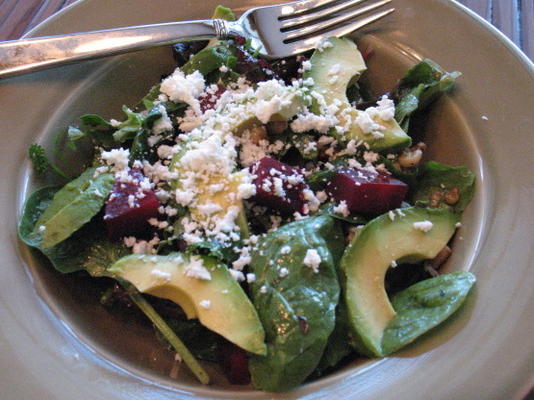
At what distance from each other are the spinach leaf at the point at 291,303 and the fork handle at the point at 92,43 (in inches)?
33.6

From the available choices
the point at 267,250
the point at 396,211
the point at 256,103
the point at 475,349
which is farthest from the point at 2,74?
the point at 475,349

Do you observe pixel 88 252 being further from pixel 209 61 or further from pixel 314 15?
pixel 314 15

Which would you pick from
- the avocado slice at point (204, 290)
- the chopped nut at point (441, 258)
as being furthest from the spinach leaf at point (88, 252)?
the chopped nut at point (441, 258)

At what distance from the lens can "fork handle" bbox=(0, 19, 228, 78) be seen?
1506 mm

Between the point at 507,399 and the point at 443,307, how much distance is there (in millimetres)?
223

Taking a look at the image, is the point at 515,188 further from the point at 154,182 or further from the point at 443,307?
the point at 154,182

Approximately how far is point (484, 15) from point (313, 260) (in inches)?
64.1

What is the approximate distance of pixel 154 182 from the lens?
1429 mm

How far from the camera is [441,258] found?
1317 millimetres

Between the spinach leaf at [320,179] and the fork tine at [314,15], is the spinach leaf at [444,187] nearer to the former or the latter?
the spinach leaf at [320,179]

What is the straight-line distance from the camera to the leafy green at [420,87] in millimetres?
1529

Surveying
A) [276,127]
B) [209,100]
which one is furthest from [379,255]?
[209,100]

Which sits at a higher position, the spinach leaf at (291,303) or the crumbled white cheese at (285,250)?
the crumbled white cheese at (285,250)

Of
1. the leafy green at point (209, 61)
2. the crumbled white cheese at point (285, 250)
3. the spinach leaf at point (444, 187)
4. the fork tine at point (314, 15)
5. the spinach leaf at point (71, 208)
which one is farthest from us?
the fork tine at point (314, 15)
